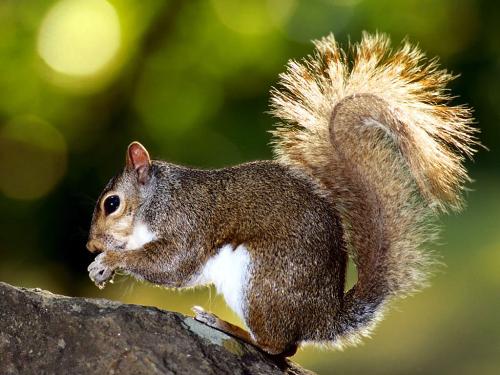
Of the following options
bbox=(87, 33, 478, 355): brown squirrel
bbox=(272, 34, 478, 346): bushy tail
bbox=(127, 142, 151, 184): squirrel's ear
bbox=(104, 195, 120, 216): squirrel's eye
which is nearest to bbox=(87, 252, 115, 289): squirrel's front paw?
bbox=(87, 33, 478, 355): brown squirrel

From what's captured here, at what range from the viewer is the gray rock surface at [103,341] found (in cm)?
224

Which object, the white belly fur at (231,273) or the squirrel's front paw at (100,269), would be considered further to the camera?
the squirrel's front paw at (100,269)

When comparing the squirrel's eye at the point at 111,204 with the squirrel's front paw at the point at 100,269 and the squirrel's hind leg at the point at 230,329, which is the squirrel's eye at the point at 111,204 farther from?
the squirrel's hind leg at the point at 230,329

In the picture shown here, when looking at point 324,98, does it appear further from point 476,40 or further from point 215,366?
point 476,40

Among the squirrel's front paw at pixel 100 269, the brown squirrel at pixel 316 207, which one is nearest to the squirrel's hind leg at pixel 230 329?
the brown squirrel at pixel 316 207

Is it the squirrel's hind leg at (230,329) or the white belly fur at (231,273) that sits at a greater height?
the white belly fur at (231,273)

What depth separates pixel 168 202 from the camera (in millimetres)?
2709

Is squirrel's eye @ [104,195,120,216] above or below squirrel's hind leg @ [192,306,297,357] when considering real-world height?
above

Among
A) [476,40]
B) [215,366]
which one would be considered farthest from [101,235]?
[476,40]

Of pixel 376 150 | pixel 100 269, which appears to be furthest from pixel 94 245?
pixel 376 150

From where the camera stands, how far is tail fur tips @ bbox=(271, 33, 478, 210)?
2.57 metres

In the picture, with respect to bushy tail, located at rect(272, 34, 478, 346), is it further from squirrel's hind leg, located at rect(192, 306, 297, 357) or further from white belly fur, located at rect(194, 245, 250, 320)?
white belly fur, located at rect(194, 245, 250, 320)

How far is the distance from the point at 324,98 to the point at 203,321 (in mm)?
783

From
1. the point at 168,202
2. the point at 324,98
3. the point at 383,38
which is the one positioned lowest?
the point at 168,202
